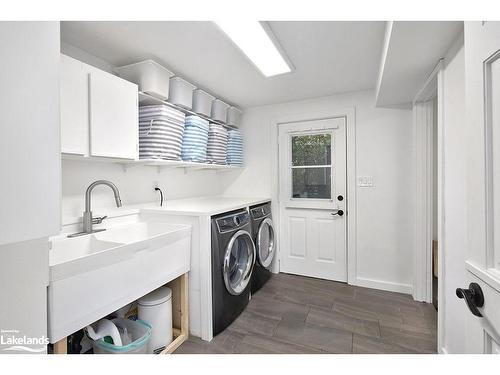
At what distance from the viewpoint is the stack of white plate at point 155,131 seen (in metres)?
1.90

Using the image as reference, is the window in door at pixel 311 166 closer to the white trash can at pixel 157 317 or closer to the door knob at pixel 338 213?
the door knob at pixel 338 213

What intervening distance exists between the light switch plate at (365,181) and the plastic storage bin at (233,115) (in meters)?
1.67

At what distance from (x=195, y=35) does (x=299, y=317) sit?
2399mm

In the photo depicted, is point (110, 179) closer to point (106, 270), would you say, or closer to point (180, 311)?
point (106, 270)

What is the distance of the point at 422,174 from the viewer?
236 cm

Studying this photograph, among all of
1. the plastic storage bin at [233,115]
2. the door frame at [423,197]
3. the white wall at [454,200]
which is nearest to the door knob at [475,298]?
the white wall at [454,200]

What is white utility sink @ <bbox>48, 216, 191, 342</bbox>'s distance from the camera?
107 cm

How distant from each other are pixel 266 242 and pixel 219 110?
1.70m

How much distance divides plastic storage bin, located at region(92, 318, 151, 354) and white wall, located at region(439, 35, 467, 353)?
1.88 metres

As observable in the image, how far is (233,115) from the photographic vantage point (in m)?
3.00

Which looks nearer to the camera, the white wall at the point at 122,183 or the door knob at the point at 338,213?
the white wall at the point at 122,183

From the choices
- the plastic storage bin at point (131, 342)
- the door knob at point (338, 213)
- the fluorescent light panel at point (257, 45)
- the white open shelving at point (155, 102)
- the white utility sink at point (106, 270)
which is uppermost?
the fluorescent light panel at point (257, 45)

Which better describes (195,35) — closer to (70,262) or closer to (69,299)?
(70,262)
